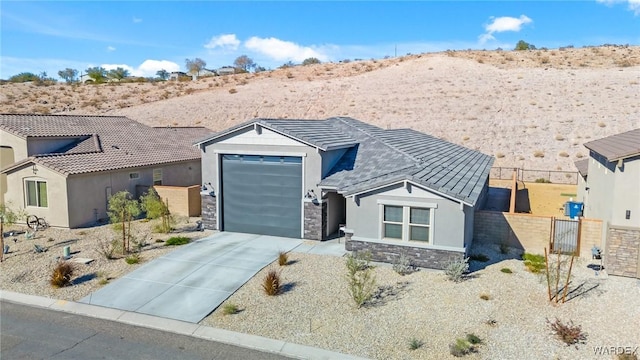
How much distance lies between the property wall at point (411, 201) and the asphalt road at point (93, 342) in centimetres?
716

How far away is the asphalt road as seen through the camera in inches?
407

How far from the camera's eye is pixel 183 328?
11594mm

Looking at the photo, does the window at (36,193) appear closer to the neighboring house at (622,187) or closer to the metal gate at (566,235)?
the metal gate at (566,235)

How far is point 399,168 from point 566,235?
267 inches

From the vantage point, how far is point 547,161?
128 feet

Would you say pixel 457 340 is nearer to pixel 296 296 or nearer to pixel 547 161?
Result: pixel 296 296

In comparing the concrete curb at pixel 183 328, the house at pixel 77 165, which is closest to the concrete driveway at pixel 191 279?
the concrete curb at pixel 183 328

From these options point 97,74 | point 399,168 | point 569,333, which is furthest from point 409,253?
point 97,74

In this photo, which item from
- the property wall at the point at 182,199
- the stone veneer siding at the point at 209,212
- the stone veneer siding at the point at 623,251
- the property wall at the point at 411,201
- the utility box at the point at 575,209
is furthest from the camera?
the property wall at the point at 182,199

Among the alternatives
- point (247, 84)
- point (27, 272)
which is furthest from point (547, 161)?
point (247, 84)

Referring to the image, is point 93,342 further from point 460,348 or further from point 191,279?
point 460,348

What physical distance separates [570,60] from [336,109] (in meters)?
35.0

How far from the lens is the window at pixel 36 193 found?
21484mm

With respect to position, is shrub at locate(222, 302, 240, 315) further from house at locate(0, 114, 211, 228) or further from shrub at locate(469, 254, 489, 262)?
house at locate(0, 114, 211, 228)
